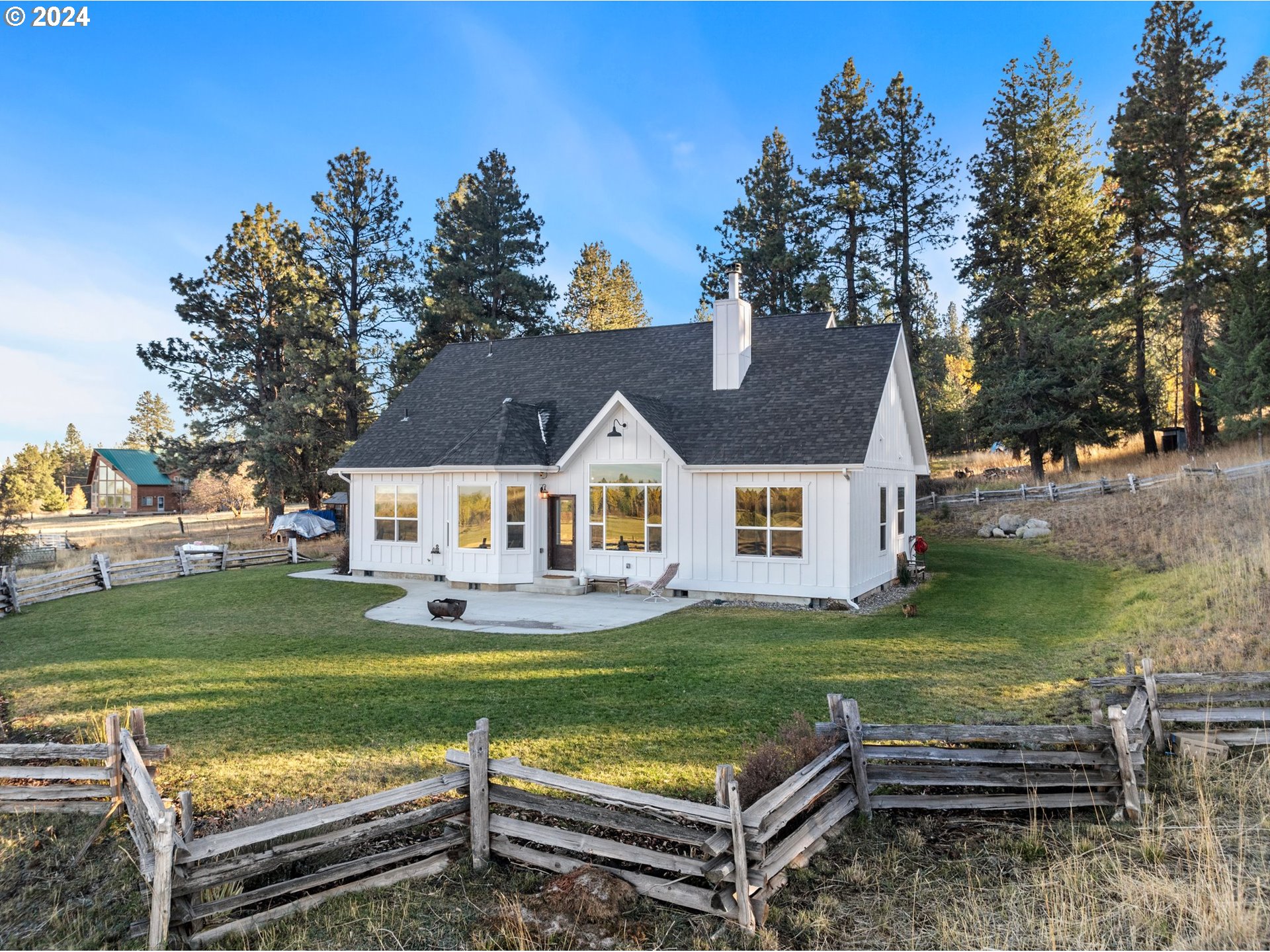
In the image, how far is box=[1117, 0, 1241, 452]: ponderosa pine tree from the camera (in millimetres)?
28422

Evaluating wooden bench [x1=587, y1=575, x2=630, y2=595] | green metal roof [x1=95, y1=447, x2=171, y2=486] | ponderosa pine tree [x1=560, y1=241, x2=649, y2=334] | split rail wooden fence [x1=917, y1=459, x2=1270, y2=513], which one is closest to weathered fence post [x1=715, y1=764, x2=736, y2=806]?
wooden bench [x1=587, y1=575, x2=630, y2=595]

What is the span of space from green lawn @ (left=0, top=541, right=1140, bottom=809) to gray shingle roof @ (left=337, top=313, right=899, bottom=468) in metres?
4.21

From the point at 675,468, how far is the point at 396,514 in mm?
8468

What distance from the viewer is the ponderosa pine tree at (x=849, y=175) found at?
31281mm

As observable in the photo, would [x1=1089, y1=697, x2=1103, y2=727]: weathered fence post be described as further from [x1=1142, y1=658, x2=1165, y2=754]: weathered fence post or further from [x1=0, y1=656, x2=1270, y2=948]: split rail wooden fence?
[x1=1142, y1=658, x2=1165, y2=754]: weathered fence post

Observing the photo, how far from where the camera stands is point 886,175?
31672 mm

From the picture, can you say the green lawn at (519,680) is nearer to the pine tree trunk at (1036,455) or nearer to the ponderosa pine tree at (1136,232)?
the pine tree trunk at (1036,455)

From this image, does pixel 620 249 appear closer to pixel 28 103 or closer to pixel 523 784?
pixel 28 103

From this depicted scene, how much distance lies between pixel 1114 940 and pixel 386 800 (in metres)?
4.73

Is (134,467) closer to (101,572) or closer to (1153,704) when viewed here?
(101,572)

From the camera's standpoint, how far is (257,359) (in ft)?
114

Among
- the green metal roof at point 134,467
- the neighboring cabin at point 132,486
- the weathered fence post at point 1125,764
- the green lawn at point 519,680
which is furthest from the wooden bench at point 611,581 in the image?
the green metal roof at point 134,467

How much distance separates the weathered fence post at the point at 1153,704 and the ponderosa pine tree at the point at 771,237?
27.8m

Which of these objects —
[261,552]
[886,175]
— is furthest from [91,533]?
[886,175]
